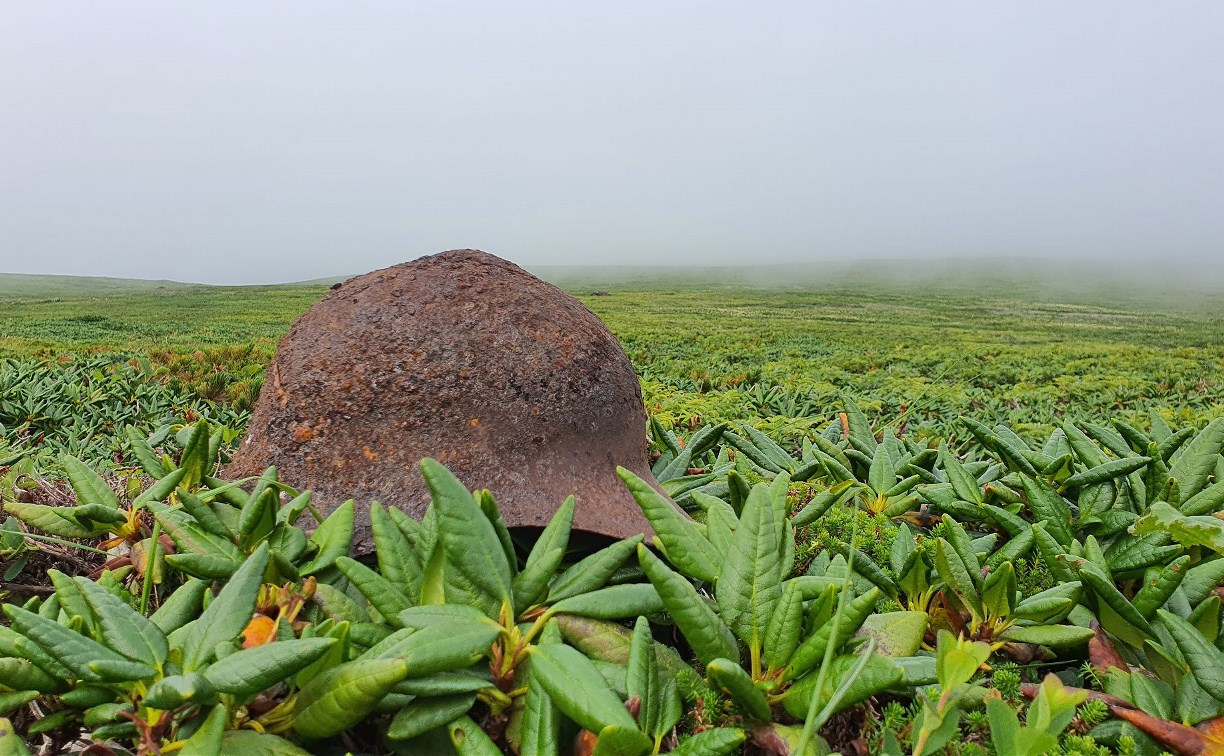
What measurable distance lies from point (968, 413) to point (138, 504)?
21.5 feet

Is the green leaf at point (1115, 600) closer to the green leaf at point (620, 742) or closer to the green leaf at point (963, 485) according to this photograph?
the green leaf at point (963, 485)

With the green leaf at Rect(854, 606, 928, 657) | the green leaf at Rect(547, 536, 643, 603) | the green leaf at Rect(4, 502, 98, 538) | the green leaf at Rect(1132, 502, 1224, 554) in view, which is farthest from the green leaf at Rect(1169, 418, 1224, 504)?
the green leaf at Rect(4, 502, 98, 538)

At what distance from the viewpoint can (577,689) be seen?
107 centimetres

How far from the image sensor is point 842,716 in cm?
123

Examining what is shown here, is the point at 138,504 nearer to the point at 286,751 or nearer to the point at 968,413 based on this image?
the point at 286,751

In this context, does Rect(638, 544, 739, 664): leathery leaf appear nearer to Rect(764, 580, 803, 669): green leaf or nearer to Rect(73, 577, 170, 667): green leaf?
Rect(764, 580, 803, 669): green leaf

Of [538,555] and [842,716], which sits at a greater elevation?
[538,555]

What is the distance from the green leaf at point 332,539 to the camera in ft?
4.94

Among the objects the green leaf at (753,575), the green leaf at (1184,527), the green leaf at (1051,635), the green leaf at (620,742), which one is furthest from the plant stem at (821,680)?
the green leaf at (1184,527)

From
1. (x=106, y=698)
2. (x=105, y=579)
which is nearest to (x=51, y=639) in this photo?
(x=106, y=698)

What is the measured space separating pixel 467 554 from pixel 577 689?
0.34 meters

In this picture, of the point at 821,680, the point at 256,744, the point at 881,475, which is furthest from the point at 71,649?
the point at 881,475

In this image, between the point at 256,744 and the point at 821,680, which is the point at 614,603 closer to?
the point at 821,680

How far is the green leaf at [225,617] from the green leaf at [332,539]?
29 centimetres
